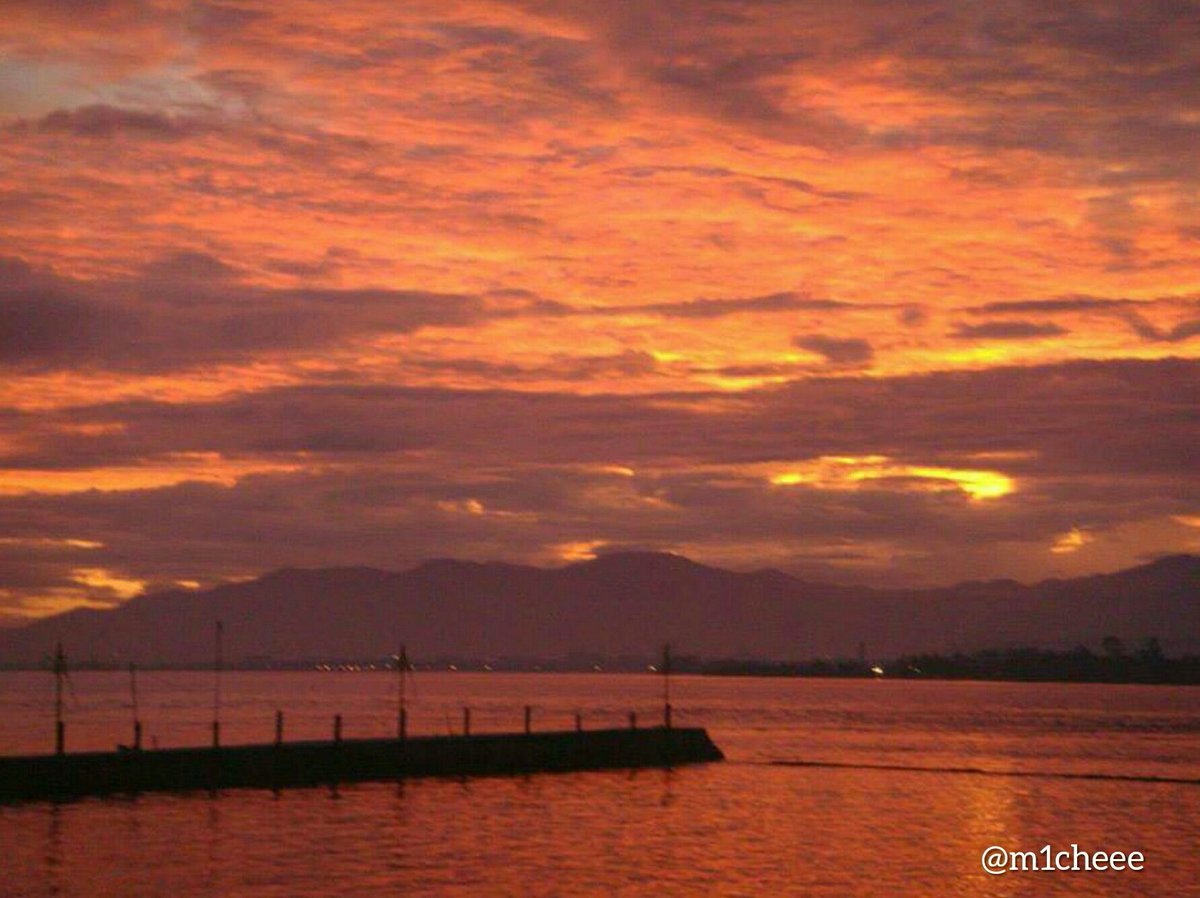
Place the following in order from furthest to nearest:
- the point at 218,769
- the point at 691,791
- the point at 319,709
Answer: the point at 319,709 < the point at 691,791 < the point at 218,769

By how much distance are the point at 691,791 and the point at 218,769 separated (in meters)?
18.9

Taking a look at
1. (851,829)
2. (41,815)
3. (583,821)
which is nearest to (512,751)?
(583,821)

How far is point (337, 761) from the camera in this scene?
58.1 meters

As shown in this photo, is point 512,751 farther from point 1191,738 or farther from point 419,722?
point 1191,738

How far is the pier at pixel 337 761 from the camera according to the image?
159ft

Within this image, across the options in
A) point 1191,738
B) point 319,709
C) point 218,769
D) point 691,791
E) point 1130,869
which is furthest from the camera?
point 319,709

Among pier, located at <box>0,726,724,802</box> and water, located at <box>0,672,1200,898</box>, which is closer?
water, located at <box>0,672,1200,898</box>

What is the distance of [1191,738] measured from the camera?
124375 mm

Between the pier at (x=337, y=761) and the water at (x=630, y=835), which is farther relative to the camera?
the pier at (x=337, y=761)

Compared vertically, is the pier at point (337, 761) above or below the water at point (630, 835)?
above

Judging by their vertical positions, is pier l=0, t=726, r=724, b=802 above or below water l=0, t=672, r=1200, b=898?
above

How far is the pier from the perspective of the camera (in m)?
48.5

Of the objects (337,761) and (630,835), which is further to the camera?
(337,761)

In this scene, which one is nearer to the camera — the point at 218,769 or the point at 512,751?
the point at 218,769
